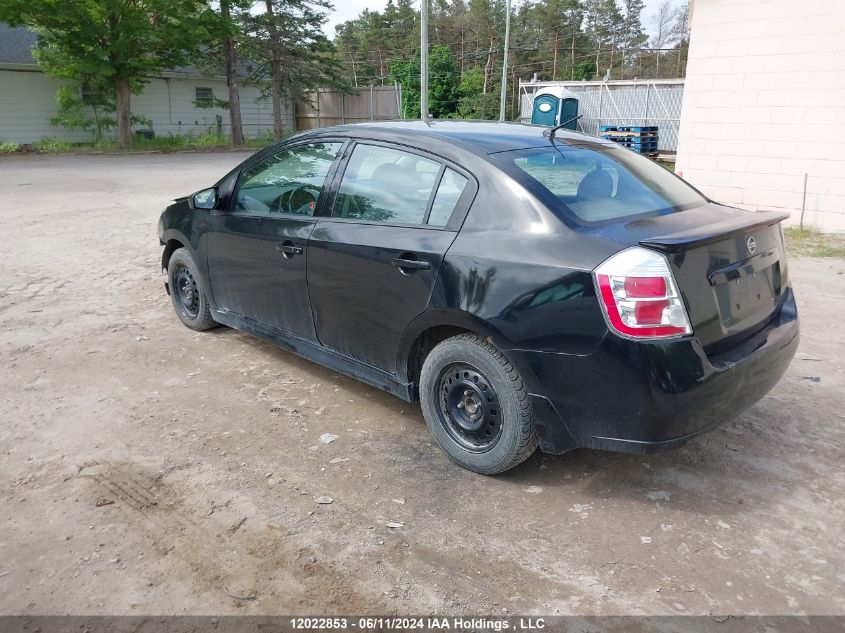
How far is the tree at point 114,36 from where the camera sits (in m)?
22.3

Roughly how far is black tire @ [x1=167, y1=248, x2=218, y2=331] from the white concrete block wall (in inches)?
345

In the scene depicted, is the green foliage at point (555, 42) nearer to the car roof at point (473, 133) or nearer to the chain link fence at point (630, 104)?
the chain link fence at point (630, 104)

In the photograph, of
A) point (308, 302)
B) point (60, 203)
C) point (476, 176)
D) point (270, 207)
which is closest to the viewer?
point (476, 176)

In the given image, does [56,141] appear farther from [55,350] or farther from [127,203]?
[55,350]

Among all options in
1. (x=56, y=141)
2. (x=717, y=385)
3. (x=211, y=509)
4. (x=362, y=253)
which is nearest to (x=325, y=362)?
(x=362, y=253)

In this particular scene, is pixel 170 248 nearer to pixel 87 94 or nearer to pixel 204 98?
pixel 87 94

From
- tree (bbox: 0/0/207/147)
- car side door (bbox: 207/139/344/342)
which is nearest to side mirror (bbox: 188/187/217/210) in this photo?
car side door (bbox: 207/139/344/342)

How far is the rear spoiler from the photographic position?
2828 mm

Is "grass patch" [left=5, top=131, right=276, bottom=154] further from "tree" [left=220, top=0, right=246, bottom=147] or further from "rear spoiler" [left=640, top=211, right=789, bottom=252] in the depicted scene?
"rear spoiler" [left=640, top=211, right=789, bottom=252]

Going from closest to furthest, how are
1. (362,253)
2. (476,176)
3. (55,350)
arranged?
1. (476,176)
2. (362,253)
3. (55,350)

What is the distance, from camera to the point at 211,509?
3166 mm

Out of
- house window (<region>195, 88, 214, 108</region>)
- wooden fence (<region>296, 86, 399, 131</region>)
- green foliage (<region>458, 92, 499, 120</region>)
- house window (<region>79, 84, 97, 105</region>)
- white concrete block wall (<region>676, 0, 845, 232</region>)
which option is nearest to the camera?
white concrete block wall (<region>676, 0, 845, 232</region>)

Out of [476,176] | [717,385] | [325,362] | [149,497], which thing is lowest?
[149,497]

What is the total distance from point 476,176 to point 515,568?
1816 mm
